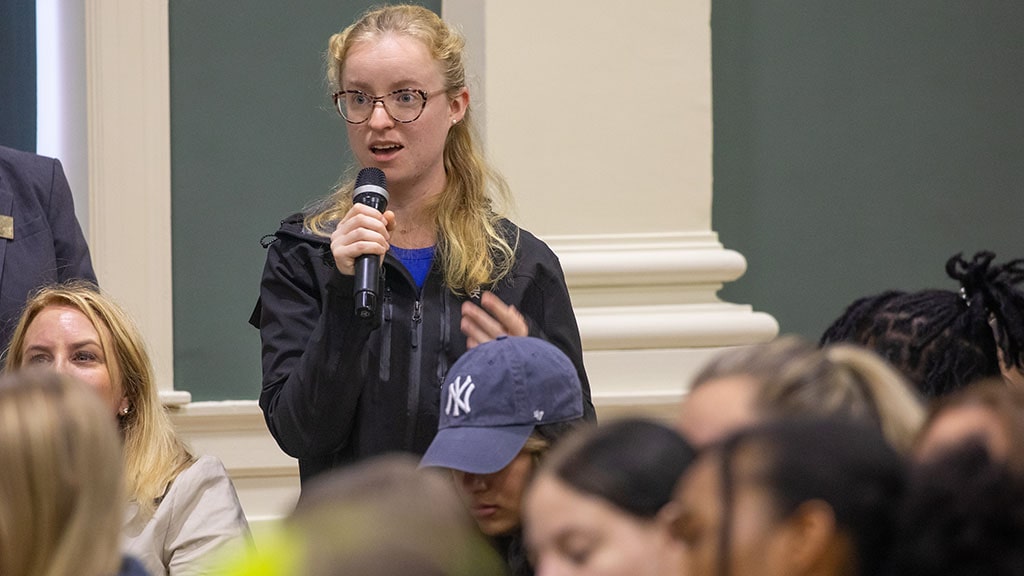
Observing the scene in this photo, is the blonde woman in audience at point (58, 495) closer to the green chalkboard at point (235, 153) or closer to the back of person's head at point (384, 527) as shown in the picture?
the back of person's head at point (384, 527)

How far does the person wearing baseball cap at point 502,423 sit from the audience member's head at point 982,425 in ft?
2.91

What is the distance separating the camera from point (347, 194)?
267 cm

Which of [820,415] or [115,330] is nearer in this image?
[820,415]

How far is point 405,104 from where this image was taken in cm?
255

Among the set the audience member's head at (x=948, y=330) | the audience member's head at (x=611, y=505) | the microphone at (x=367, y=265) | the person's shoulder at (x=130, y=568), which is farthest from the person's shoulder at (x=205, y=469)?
the audience member's head at (x=611, y=505)

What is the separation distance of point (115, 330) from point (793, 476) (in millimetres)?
1857

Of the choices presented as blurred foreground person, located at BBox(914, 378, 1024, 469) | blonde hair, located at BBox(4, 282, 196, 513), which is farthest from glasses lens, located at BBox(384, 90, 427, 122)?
blurred foreground person, located at BBox(914, 378, 1024, 469)

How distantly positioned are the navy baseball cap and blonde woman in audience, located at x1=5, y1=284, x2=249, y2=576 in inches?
24.2

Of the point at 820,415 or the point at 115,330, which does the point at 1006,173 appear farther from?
the point at 820,415

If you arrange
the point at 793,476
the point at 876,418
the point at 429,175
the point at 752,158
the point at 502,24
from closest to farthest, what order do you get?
the point at 793,476 < the point at 876,418 < the point at 429,175 < the point at 502,24 < the point at 752,158

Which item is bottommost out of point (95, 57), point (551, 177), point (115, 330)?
point (115, 330)

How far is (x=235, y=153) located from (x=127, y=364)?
1198mm

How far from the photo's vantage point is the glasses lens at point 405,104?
2.53 metres

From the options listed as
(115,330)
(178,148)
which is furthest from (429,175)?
(178,148)
